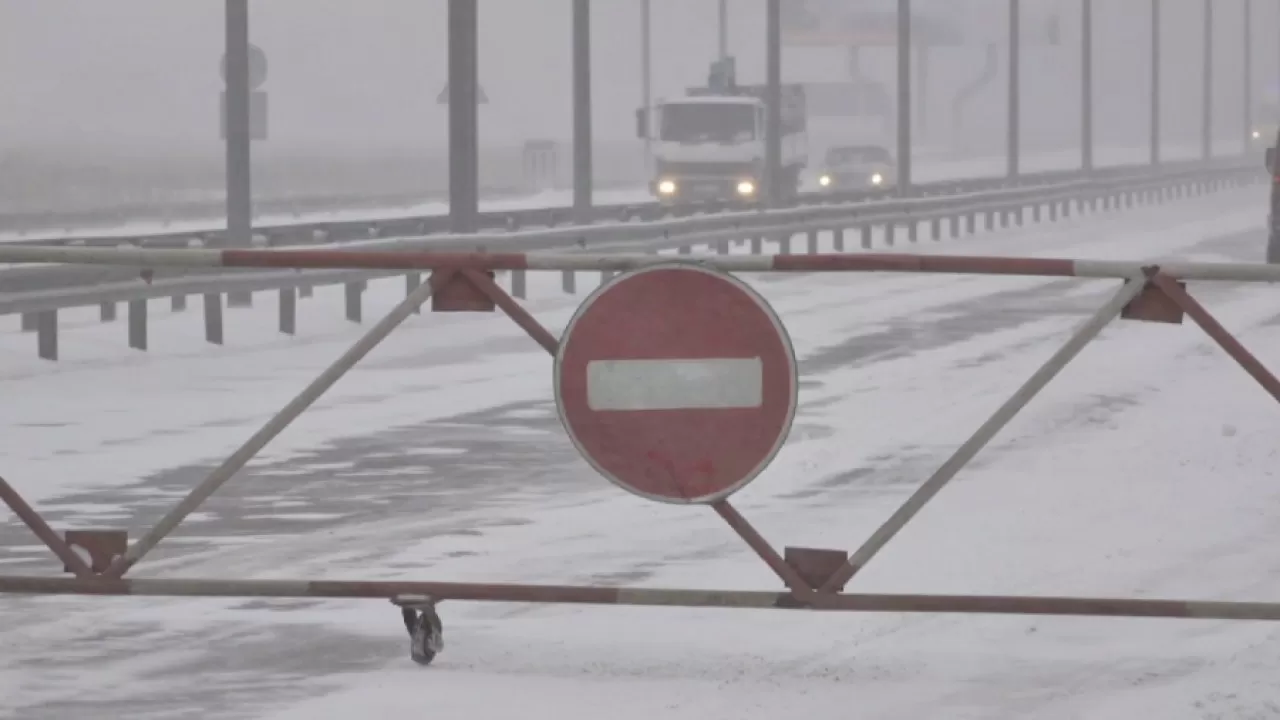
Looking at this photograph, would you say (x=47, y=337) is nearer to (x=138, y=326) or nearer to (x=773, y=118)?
(x=138, y=326)

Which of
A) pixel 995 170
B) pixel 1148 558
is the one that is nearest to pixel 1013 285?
pixel 1148 558

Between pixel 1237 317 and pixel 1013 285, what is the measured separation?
5.83m

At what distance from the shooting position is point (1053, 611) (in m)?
7.77

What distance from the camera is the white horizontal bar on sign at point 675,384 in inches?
306

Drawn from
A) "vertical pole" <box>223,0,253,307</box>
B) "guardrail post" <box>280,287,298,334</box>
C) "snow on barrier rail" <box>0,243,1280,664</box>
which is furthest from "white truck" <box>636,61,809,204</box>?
"snow on barrier rail" <box>0,243,1280,664</box>

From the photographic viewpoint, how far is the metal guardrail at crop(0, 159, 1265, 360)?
27.4 feet

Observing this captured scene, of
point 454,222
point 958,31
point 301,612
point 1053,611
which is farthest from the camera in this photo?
point 958,31

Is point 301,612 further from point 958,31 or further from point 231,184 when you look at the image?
point 958,31

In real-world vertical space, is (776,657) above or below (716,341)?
below

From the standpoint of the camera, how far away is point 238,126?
26406 mm

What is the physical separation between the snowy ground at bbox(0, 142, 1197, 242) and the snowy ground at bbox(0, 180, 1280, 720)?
20319mm

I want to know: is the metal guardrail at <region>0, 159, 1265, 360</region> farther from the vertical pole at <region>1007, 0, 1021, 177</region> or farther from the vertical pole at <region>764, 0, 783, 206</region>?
the vertical pole at <region>1007, 0, 1021, 177</region>

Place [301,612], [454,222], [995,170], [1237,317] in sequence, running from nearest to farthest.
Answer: [301,612] → [1237,317] → [454,222] → [995,170]

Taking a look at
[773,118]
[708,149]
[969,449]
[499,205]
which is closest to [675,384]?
[969,449]
